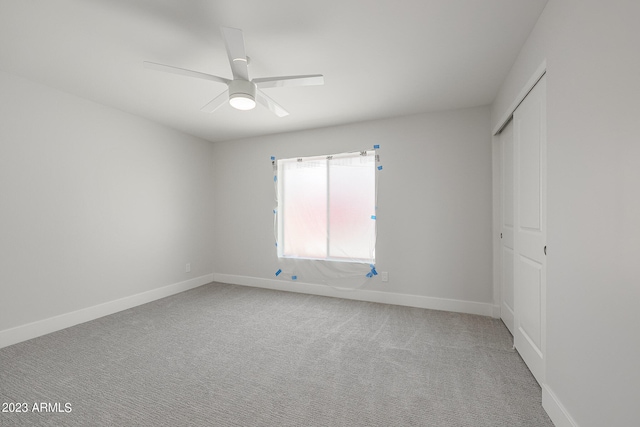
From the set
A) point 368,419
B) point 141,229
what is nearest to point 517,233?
point 368,419

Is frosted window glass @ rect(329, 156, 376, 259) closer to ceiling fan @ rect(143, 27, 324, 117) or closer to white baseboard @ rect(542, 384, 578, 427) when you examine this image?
ceiling fan @ rect(143, 27, 324, 117)

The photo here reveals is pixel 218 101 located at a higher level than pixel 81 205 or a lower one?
higher

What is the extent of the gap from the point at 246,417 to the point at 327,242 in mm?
2632

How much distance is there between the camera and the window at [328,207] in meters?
3.79

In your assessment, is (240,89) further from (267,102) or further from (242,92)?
(267,102)

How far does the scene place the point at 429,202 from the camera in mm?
3438

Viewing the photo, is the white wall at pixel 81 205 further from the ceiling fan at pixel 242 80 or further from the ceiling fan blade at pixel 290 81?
the ceiling fan blade at pixel 290 81

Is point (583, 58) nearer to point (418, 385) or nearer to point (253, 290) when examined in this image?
point (418, 385)

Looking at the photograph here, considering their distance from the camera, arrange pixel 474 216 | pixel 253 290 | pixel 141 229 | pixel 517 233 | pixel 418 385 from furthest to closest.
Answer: pixel 253 290
pixel 141 229
pixel 474 216
pixel 517 233
pixel 418 385

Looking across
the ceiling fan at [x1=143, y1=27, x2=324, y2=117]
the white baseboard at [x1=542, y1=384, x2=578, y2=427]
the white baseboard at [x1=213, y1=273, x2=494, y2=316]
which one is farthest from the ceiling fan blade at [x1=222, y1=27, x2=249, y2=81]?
the white baseboard at [x1=213, y1=273, x2=494, y2=316]

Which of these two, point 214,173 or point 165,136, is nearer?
point 165,136

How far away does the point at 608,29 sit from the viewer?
1.12 meters

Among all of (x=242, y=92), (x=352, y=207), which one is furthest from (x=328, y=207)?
(x=242, y=92)

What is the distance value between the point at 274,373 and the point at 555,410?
1742 millimetres
